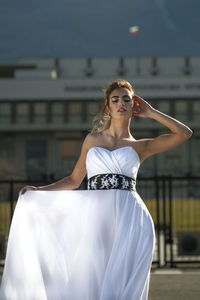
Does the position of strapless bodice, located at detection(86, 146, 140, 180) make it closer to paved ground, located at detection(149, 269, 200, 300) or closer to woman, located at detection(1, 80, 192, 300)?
woman, located at detection(1, 80, 192, 300)

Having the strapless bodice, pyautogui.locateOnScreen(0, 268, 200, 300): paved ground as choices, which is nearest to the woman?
the strapless bodice

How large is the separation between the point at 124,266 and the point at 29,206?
0.99 meters

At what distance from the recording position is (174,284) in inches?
317

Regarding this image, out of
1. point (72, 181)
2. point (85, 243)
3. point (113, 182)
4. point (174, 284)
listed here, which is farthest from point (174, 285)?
point (113, 182)

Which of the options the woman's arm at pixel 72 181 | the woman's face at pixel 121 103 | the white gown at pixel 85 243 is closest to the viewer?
the white gown at pixel 85 243

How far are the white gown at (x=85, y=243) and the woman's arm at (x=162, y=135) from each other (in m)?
0.17

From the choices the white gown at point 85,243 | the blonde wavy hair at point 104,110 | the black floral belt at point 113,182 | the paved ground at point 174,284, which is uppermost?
the blonde wavy hair at point 104,110

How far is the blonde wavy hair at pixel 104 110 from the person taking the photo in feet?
14.1

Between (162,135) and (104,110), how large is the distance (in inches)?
18.0

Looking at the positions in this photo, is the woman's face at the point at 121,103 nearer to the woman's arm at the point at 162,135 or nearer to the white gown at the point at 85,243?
the woman's arm at the point at 162,135

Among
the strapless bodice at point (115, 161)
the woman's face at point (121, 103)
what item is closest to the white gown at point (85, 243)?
the strapless bodice at point (115, 161)

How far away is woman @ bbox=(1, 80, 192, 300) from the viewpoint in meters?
3.89

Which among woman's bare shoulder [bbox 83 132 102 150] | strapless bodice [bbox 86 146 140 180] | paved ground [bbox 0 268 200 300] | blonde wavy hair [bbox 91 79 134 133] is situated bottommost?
paved ground [bbox 0 268 200 300]

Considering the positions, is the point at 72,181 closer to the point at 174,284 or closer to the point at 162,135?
the point at 162,135
